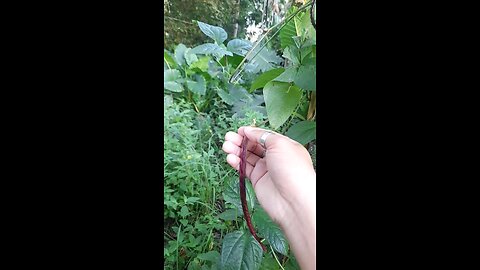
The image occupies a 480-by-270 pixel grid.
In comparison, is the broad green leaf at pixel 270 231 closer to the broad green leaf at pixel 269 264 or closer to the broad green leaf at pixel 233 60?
the broad green leaf at pixel 269 264

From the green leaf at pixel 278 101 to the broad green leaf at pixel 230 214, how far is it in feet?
0.61

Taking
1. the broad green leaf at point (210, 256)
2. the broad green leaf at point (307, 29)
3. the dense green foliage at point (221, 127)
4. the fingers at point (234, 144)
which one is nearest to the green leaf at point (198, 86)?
the dense green foliage at point (221, 127)

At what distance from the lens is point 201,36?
828 mm

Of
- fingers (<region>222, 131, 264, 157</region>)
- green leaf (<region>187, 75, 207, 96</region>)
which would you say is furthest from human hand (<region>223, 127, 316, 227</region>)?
green leaf (<region>187, 75, 207, 96</region>)

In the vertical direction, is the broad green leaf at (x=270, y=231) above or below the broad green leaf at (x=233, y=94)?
below

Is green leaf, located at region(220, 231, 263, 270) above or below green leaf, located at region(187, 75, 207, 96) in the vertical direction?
below

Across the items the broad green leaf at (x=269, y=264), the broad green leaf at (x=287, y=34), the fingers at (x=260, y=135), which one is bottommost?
the broad green leaf at (x=269, y=264)

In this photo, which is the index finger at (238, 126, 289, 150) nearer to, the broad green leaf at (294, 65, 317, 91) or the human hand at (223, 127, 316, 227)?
the human hand at (223, 127, 316, 227)

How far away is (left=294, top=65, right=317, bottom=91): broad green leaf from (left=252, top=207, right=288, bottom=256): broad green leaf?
0.26 meters

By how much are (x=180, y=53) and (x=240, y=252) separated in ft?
1.36

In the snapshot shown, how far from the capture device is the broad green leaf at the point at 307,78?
78 centimetres

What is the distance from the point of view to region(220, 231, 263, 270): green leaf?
790 millimetres
